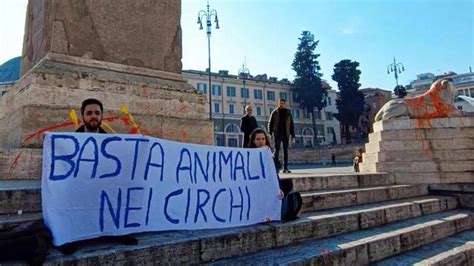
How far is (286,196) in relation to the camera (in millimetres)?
4043

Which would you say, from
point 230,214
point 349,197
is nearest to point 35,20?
point 230,214

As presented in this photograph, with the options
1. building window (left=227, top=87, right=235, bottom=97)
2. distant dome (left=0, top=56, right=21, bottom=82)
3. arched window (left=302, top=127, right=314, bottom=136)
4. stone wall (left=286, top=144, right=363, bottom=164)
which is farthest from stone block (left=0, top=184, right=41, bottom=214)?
distant dome (left=0, top=56, right=21, bottom=82)

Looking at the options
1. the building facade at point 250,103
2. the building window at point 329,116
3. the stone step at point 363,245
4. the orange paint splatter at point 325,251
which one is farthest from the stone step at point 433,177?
the building window at point 329,116

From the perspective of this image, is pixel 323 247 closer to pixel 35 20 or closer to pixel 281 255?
pixel 281 255

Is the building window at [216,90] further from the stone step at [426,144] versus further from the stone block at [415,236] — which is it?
the stone block at [415,236]

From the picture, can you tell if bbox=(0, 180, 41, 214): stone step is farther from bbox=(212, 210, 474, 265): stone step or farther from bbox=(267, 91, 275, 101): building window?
bbox=(267, 91, 275, 101): building window

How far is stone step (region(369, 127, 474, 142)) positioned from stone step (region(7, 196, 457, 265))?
12.3 feet

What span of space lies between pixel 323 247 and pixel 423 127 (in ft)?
19.0

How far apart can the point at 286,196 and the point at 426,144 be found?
530cm

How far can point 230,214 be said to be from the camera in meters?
3.48

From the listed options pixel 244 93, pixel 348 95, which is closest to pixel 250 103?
pixel 244 93

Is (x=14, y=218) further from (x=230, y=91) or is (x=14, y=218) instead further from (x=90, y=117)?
(x=230, y=91)

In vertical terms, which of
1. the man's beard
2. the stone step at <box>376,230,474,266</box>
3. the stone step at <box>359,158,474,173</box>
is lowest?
the stone step at <box>376,230,474,266</box>

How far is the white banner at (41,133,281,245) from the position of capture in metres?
2.60
